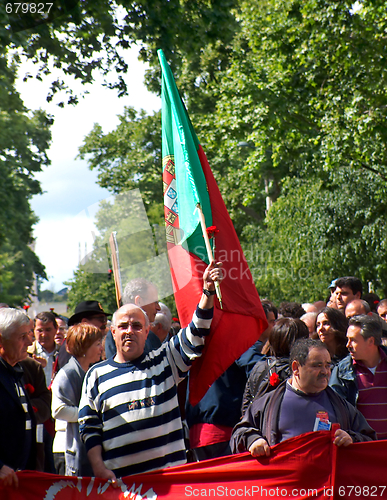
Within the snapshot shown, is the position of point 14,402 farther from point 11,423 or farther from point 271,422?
point 271,422

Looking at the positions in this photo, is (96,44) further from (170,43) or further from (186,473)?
(186,473)

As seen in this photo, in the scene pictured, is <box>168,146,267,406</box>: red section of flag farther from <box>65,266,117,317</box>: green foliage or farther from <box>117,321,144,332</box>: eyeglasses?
<box>65,266,117,317</box>: green foliage

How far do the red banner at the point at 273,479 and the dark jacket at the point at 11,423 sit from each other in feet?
0.57

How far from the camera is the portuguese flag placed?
3.86 metres

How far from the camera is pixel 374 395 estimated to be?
4191 mm

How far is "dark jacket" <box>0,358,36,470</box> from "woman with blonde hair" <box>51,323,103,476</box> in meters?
0.37

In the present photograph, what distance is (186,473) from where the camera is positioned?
10.9 ft

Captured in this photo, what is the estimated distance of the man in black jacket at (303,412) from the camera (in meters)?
3.30

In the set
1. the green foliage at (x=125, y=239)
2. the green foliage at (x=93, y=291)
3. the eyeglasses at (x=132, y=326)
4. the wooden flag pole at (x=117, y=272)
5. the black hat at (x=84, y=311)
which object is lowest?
the eyeglasses at (x=132, y=326)

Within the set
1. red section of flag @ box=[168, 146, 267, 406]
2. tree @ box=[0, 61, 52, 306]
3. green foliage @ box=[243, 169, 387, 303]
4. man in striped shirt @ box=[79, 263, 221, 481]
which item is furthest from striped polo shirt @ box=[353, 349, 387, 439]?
green foliage @ box=[243, 169, 387, 303]

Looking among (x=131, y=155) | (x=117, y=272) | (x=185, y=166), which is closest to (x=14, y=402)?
(x=185, y=166)

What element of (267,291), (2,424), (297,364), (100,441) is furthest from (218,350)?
(267,291)

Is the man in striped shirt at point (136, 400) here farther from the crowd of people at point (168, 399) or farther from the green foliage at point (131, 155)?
the green foliage at point (131, 155)

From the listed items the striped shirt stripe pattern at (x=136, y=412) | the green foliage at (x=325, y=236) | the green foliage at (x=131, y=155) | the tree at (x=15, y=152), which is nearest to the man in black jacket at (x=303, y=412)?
the striped shirt stripe pattern at (x=136, y=412)
